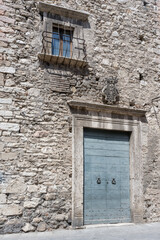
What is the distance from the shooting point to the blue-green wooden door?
5.53 metres

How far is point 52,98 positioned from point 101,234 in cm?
264

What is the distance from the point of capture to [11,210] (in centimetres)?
472

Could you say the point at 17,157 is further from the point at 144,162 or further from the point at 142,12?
the point at 142,12

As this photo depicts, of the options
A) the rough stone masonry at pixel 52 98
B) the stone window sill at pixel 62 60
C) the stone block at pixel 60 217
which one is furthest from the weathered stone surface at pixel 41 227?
the stone window sill at pixel 62 60

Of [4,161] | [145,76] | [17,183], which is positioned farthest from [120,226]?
[145,76]

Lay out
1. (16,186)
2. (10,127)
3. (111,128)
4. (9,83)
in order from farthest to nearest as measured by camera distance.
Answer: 1. (111,128)
2. (9,83)
3. (10,127)
4. (16,186)

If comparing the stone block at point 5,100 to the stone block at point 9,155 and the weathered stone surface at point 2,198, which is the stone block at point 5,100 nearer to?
the stone block at point 9,155

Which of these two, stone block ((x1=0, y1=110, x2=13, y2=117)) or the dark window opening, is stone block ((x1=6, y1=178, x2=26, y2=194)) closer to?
stone block ((x1=0, y1=110, x2=13, y2=117))

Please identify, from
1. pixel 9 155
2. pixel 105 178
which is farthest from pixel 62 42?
pixel 105 178

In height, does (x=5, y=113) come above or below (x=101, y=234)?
above

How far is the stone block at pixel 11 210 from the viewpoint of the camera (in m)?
4.69

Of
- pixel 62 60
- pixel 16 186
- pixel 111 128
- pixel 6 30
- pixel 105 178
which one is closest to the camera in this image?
pixel 16 186

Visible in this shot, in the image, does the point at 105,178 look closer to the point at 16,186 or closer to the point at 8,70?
the point at 16,186

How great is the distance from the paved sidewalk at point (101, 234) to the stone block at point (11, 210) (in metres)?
0.34
